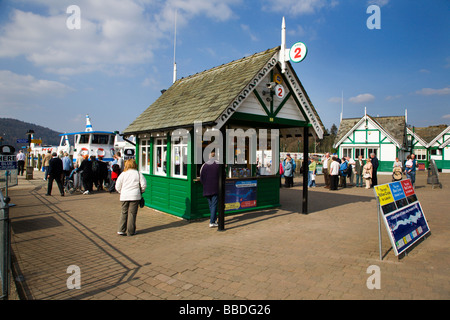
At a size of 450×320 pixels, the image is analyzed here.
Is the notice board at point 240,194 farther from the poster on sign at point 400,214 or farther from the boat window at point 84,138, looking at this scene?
the boat window at point 84,138

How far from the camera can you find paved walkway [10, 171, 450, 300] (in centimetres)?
401

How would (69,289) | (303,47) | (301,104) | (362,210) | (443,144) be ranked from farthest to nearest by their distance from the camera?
(443,144), (362,210), (301,104), (303,47), (69,289)

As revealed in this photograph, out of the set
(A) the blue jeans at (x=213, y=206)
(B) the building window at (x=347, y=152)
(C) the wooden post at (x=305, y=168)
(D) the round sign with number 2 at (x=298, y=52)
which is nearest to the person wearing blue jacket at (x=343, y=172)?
(C) the wooden post at (x=305, y=168)

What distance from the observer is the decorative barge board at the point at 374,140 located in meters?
31.1

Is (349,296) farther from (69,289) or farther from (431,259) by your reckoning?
(69,289)

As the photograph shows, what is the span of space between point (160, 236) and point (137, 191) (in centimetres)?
123

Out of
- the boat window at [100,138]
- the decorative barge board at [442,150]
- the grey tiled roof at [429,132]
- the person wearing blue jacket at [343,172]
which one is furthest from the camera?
the grey tiled roof at [429,132]

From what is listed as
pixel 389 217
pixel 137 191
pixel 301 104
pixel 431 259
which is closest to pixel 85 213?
pixel 137 191

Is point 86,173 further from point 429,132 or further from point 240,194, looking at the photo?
point 429,132

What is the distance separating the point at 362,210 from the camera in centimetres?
1008

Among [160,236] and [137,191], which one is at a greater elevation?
[137,191]

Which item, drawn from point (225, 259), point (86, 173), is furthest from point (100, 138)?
point (225, 259)

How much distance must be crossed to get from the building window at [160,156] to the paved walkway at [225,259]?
5.81ft
